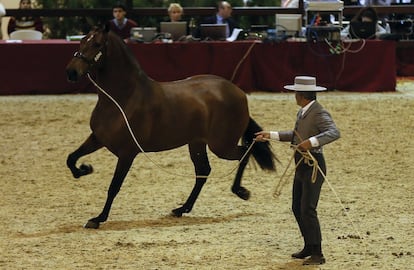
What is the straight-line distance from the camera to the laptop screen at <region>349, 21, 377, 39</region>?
1627 cm

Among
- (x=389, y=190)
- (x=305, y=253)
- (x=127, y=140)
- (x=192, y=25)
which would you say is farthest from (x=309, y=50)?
(x=305, y=253)

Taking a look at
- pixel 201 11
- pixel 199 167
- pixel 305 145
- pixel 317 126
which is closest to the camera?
pixel 305 145

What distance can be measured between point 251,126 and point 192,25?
26.4 ft

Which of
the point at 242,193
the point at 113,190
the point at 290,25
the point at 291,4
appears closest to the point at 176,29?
the point at 290,25

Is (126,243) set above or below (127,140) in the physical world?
below

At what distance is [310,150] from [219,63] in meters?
8.96

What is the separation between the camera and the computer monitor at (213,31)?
51.8 ft

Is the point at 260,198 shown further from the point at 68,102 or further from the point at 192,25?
the point at 192,25

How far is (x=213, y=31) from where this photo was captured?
624 inches

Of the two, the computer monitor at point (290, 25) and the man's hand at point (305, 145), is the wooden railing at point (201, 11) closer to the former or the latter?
the computer monitor at point (290, 25)

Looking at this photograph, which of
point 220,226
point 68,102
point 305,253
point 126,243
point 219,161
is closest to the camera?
point 305,253

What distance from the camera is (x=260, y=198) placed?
9.36 metres

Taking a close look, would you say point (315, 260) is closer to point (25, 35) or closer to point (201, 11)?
point (25, 35)

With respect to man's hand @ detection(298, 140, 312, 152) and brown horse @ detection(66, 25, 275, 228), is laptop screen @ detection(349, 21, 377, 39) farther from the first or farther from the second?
man's hand @ detection(298, 140, 312, 152)
